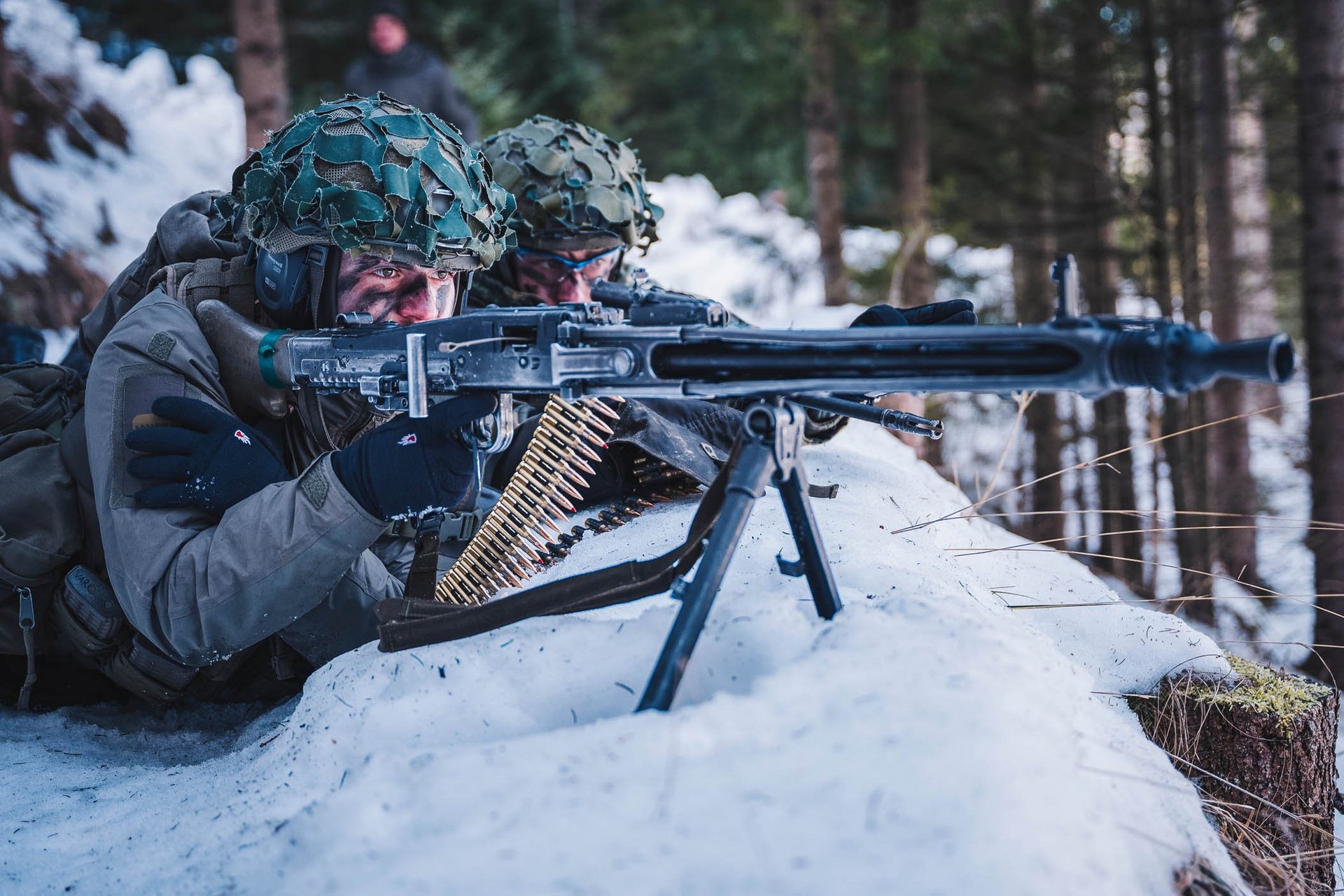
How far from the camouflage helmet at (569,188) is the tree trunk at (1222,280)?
6689 mm

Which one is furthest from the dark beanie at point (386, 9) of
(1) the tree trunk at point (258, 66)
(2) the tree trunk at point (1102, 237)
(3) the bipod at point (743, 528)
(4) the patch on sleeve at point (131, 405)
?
(3) the bipod at point (743, 528)

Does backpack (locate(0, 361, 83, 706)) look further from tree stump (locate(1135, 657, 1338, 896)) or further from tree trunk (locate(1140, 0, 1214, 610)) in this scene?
tree trunk (locate(1140, 0, 1214, 610))

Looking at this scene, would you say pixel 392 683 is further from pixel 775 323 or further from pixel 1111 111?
pixel 1111 111

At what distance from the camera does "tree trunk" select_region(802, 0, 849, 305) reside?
39.1ft

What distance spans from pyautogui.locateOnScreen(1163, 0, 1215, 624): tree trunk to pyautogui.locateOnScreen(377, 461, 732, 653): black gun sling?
312 inches

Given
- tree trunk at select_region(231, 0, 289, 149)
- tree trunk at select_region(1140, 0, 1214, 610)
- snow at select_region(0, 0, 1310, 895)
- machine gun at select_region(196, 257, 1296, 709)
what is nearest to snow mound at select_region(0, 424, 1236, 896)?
snow at select_region(0, 0, 1310, 895)

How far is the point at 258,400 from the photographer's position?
3271mm

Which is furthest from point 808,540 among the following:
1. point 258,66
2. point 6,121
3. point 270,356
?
point 6,121

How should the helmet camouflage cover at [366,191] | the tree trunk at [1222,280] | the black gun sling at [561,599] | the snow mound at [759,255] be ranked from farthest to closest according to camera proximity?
the snow mound at [759,255] → the tree trunk at [1222,280] → the helmet camouflage cover at [366,191] → the black gun sling at [561,599]

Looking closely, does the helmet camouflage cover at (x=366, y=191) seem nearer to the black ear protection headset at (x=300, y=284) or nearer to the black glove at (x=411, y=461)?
the black ear protection headset at (x=300, y=284)

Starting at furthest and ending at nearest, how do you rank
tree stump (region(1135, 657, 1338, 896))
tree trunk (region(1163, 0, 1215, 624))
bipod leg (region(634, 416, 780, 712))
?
tree trunk (region(1163, 0, 1215, 624))
tree stump (region(1135, 657, 1338, 896))
bipod leg (region(634, 416, 780, 712))

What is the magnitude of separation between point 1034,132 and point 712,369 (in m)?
10.7

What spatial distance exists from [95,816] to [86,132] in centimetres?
1004

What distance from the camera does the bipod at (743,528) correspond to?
204 centimetres
